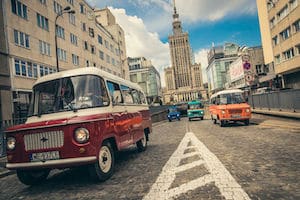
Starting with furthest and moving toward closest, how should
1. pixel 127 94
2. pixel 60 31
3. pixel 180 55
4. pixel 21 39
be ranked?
pixel 180 55 < pixel 60 31 < pixel 21 39 < pixel 127 94

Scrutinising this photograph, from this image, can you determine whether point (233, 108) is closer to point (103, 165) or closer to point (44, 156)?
point (103, 165)

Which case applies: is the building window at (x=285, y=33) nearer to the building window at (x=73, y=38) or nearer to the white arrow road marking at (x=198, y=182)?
the building window at (x=73, y=38)

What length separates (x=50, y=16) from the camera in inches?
1173

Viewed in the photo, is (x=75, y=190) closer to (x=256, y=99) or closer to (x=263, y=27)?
(x=256, y=99)

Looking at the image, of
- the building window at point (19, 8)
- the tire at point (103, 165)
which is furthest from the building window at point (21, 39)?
the tire at point (103, 165)

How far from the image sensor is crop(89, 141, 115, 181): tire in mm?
5105

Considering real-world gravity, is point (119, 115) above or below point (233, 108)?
above

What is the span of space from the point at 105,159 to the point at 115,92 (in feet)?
6.53

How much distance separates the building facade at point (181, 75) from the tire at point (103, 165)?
169 metres

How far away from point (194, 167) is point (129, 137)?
2.28 metres

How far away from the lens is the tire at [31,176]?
17.9 feet

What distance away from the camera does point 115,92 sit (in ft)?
22.1

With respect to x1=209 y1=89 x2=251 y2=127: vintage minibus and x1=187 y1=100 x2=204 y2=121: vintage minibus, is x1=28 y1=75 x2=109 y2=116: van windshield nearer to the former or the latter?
x1=209 y1=89 x2=251 y2=127: vintage minibus

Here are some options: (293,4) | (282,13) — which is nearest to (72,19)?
(293,4)
